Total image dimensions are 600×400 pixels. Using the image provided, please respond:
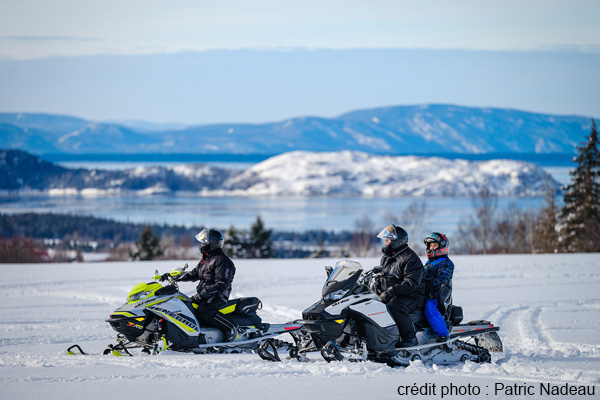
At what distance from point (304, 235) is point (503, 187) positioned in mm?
105384

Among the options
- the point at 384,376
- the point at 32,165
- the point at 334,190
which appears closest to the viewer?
the point at 384,376

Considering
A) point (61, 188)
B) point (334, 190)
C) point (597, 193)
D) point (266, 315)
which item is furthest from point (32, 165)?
point (266, 315)

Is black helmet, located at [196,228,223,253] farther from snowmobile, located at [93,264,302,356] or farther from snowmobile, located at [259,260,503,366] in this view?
snowmobile, located at [259,260,503,366]

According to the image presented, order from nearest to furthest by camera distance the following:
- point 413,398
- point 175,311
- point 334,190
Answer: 1. point 413,398
2. point 175,311
3. point 334,190

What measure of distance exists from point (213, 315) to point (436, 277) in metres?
2.85

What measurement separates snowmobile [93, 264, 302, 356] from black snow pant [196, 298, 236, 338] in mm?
60

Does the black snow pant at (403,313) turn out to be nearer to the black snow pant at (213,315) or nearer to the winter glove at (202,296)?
the black snow pant at (213,315)

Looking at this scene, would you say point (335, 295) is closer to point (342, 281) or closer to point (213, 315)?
point (342, 281)

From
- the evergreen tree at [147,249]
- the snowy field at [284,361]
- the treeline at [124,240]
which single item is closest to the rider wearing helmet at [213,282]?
the snowy field at [284,361]

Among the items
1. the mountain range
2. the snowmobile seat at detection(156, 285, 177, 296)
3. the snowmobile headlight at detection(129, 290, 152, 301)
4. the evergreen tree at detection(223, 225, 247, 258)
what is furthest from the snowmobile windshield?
the mountain range

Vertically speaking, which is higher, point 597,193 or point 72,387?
point 597,193

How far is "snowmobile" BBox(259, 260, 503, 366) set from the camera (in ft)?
25.0

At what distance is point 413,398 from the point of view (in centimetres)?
645

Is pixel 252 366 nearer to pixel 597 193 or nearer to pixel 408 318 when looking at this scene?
pixel 408 318
